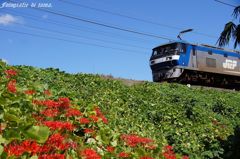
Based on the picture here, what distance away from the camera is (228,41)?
2231cm

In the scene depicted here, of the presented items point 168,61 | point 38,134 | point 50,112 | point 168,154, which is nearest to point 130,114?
point 168,154

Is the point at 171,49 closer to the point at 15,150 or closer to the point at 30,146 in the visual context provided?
the point at 30,146

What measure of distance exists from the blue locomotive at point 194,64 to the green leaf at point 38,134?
2418cm

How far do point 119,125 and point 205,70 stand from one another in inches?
874

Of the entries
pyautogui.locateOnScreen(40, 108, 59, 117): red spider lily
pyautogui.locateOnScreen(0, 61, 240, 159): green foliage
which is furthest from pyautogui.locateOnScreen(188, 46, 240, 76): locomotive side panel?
pyautogui.locateOnScreen(40, 108, 59, 117): red spider lily

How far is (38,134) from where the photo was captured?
363cm

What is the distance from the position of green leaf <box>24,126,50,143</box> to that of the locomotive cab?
79.3ft

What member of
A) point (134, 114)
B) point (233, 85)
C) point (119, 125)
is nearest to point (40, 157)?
point (119, 125)

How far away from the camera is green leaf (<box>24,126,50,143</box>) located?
11.9 feet

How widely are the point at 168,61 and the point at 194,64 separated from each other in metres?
1.99

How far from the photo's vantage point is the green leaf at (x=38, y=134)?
3613 millimetres

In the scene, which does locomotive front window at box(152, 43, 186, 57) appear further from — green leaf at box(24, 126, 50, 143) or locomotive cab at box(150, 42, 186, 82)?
green leaf at box(24, 126, 50, 143)

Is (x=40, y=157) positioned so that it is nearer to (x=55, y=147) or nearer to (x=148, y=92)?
(x=55, y=147)

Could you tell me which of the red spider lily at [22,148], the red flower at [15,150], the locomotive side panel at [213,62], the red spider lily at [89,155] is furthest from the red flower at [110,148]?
the locomotive side panel at [213,62]
